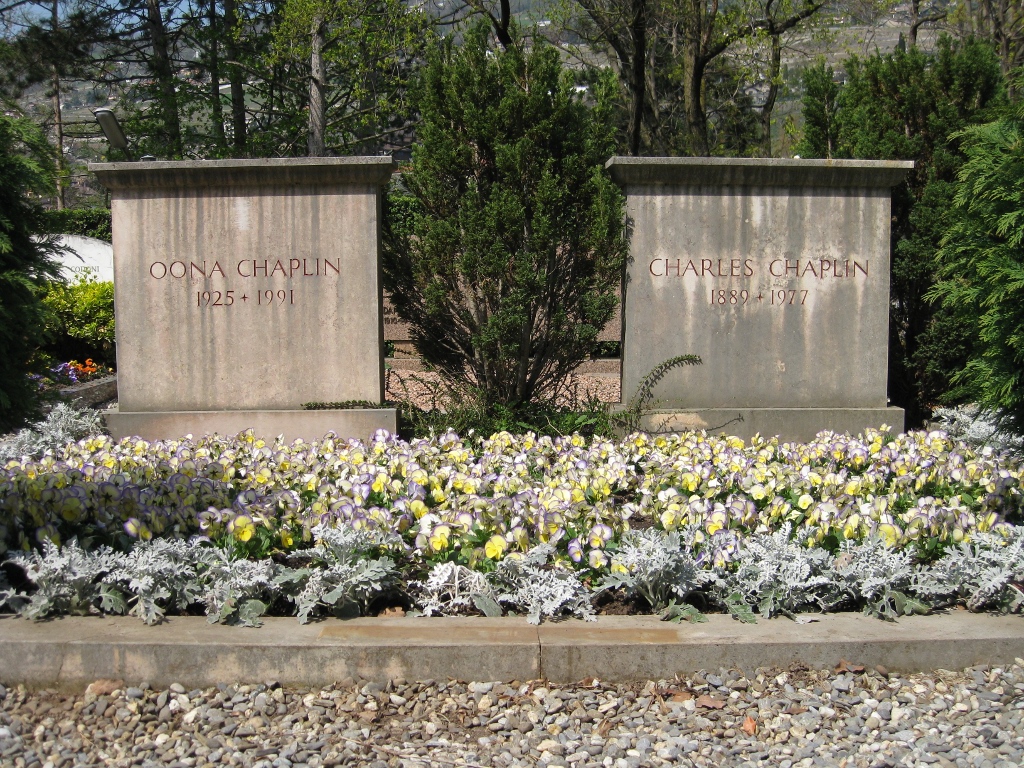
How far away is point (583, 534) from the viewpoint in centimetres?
425

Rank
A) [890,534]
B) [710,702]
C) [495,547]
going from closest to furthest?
[710,702], [495,547], [890,534]

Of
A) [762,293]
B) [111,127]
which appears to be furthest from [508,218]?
[111,127]

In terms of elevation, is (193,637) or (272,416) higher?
(272,416)

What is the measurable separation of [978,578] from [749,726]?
1344mm

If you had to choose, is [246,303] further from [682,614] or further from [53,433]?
[682,614]

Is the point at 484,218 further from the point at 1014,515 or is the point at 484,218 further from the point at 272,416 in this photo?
the point at 1014,515

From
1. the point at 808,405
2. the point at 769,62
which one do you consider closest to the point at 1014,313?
the point at 808,405

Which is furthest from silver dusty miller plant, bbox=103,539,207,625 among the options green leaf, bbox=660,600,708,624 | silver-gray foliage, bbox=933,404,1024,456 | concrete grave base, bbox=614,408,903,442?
silver-gray foliage, bbox=933,404,1024,456

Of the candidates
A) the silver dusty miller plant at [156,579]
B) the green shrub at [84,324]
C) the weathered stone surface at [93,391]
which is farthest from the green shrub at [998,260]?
the green shrub at [84,324]

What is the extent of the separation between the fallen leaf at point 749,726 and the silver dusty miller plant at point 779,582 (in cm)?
51

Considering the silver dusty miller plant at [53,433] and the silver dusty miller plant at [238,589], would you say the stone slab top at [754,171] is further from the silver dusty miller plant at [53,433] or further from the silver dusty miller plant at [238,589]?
the silver dusty miller plant at [53,433]

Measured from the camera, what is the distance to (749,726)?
325 centimetres

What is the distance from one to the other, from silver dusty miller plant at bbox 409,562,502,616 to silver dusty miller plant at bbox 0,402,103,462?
355 centimetres

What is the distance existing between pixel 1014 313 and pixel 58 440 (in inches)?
249
